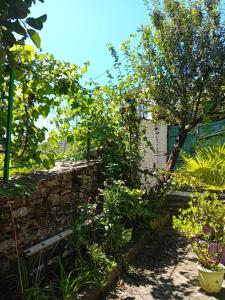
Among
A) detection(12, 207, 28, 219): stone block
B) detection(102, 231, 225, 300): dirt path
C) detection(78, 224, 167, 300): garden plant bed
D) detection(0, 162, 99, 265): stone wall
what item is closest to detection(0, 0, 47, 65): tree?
detection(0, 162, 99, 265): stone wall

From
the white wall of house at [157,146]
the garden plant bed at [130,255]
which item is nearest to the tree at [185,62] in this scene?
the white wall of house at [157,146]

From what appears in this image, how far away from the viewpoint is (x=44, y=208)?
494 cm

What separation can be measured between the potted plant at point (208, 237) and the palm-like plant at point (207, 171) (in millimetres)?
740

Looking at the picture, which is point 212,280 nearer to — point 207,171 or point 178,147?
point 207,171

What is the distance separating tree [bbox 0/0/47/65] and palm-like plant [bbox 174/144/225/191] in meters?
4.21

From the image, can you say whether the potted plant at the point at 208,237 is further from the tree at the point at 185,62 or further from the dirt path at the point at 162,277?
the tree at the point at 185,62

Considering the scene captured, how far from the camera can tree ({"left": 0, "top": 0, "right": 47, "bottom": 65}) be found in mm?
1949

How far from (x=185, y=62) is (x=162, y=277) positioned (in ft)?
14.9

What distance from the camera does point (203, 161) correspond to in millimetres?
6035

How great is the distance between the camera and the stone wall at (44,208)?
13.5 feet

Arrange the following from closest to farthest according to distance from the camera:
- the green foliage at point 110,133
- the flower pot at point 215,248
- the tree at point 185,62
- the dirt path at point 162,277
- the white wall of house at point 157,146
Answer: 1. the dirt path at point 162,277
2. the flower pot at point 215,248
3. the green foliage at point 110,133
4. the tree at point 185,62
5. the white wall of house at point 157,146

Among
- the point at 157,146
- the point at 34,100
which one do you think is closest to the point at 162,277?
the point at 34,100

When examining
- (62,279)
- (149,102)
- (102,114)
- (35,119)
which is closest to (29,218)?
(62,279)

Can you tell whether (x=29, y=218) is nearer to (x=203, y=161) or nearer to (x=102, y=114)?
(x=203, y=161)
